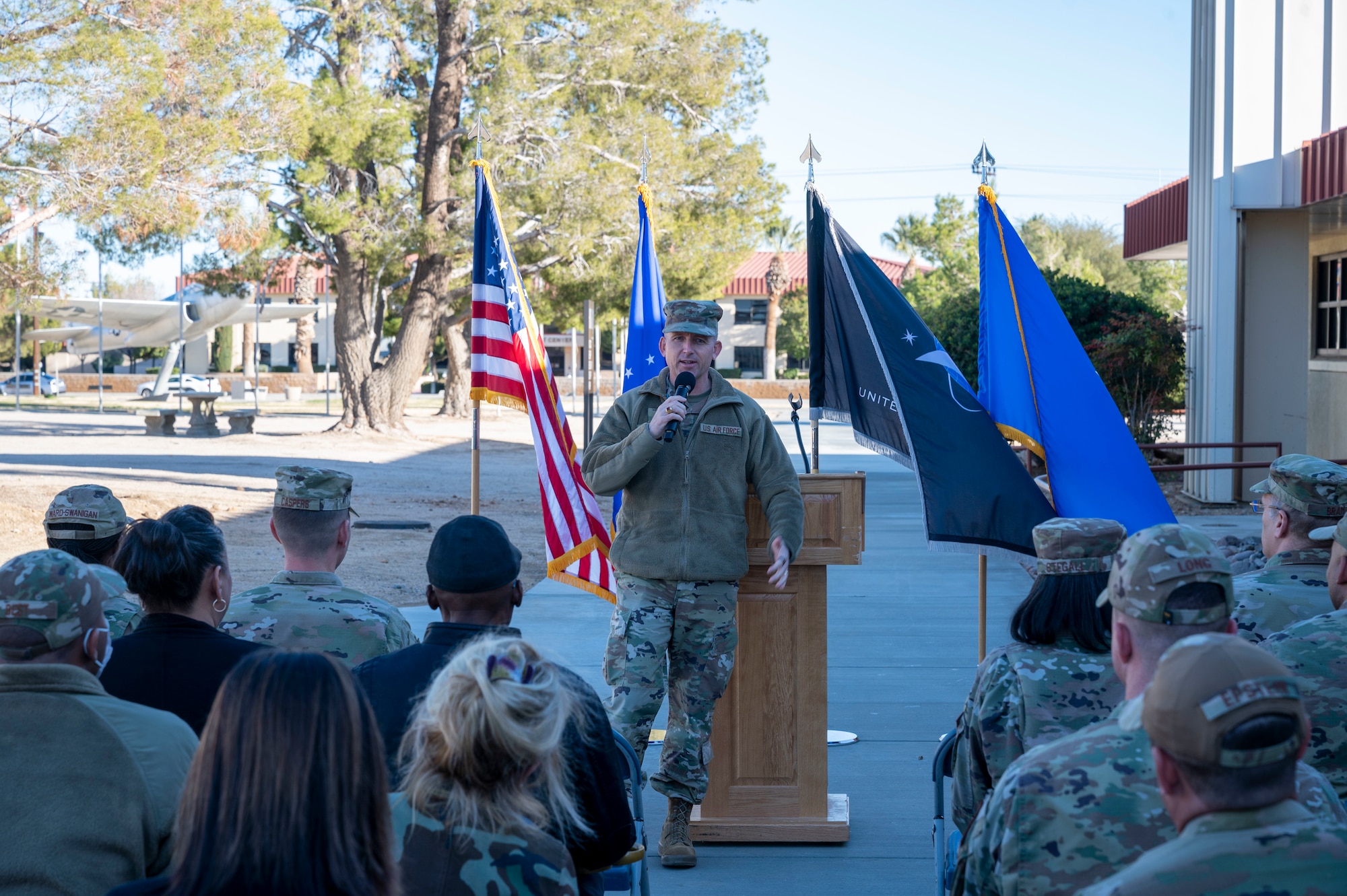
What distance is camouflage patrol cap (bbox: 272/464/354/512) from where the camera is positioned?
12.6 ft

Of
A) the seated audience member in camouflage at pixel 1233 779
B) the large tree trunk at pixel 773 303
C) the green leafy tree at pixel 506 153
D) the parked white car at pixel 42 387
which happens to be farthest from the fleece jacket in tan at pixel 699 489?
the large tree trunk at pixel 773 303

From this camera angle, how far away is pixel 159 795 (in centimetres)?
228

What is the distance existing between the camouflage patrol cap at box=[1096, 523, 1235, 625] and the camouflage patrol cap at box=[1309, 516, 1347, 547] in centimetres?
159

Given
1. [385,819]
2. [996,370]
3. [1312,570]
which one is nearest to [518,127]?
[996,370]

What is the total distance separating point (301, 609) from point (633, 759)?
1067mm

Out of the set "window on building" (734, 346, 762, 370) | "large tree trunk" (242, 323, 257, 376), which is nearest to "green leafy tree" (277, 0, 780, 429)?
"large tree trunk" (242, 323, 257, 376)

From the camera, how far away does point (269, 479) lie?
1983 cm

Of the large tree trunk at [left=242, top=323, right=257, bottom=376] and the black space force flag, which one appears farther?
the large tree trunk at [left=242, top=323, right=257, bottom=376]

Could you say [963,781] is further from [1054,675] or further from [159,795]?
[159,795]

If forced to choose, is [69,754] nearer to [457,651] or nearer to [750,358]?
[457,651]

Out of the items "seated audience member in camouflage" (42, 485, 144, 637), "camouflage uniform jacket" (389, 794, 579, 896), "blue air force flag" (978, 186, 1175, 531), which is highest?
"blue air force flag" (978, 186, 1175, 531)

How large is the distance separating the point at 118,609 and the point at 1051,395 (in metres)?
3.63

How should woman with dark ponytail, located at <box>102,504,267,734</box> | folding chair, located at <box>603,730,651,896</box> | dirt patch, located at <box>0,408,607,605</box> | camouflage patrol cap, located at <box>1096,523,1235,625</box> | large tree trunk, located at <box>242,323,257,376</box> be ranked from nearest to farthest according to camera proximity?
camouflage patrol cap, located at <box>1096,523,1235,625</box> → woman with dark ponytail, located at <box>102,504,267,734</box> → folding chair, located at <box>603,730,651,896</box> → dirt patch, located at <box>0,408,607,605</box> → large tree trunk, located at <box>242,323,257,376</box>

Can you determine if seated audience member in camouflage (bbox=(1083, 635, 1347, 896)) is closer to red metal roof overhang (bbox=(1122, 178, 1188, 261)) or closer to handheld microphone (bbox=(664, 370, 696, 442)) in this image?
handheld microphone (bbox=(664, 370, 696, 442))
